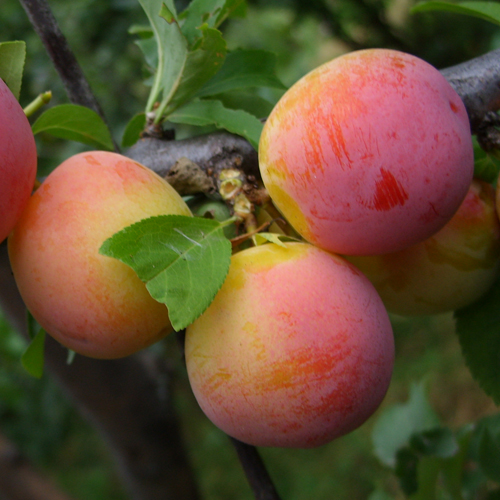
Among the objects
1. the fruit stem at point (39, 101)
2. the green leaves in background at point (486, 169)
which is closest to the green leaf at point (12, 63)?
the fruit stem at point (39, 101)

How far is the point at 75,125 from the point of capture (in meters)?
0.56

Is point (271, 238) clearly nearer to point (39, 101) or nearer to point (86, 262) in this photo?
point (86, 262)

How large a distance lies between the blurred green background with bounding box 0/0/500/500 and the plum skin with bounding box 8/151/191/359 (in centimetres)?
86

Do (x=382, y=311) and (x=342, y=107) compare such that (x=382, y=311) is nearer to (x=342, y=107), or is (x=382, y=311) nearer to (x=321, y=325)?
(x=321, y=325)

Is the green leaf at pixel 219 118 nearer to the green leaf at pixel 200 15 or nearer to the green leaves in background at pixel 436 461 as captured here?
the green leaf at pixel 200 15

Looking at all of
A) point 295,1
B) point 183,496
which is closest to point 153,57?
point 295,1

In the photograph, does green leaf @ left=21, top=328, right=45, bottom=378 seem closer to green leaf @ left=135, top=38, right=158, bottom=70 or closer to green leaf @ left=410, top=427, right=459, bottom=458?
green leaf @ left=135, top=38, right=158, bottom=70

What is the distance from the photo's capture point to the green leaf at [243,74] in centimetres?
66

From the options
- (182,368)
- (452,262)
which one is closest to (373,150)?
(452,262)

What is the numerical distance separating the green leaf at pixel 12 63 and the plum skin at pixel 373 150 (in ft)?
0.84

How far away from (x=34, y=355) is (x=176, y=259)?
9.3 inches

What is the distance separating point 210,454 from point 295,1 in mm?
1881

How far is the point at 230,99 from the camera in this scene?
2.37ft

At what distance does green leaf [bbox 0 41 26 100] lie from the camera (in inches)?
18.5
